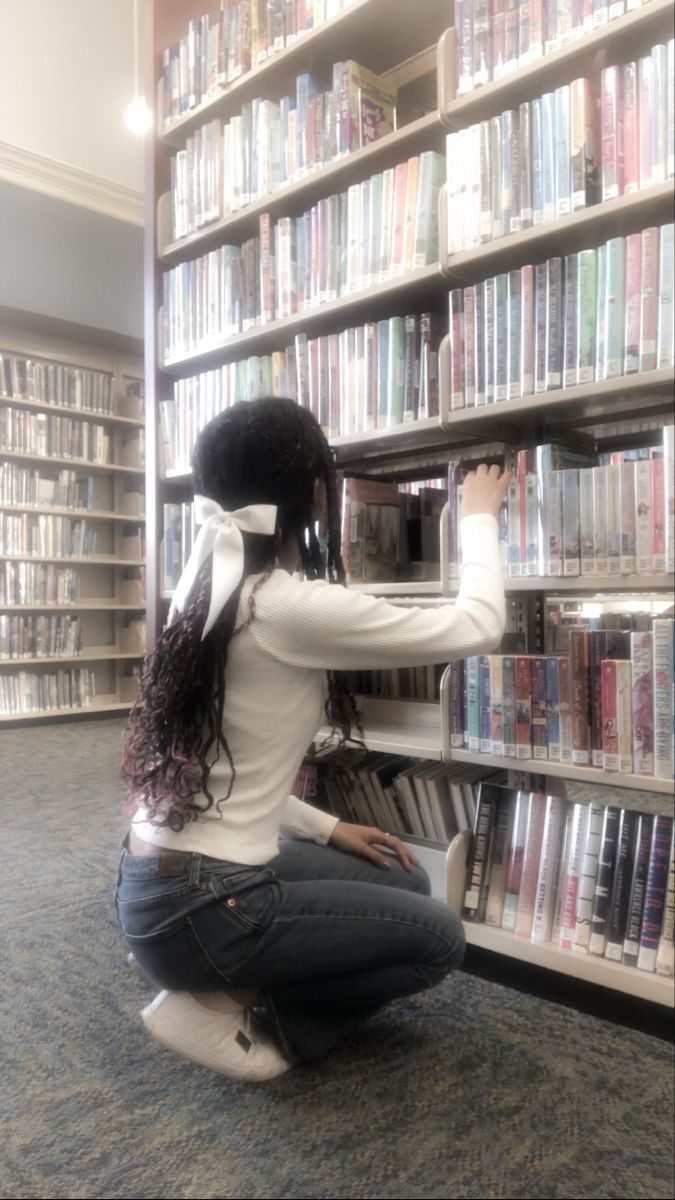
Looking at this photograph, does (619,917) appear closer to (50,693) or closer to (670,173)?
(670,173)

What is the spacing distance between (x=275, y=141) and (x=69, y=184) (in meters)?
2.19

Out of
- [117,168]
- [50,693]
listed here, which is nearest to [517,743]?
[117,168]

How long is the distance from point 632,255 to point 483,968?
1.28 m

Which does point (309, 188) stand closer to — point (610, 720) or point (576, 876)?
point (610, 720)

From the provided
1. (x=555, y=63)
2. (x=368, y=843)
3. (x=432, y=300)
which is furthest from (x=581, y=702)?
(x=555, y=63)

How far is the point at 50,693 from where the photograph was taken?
490 cm

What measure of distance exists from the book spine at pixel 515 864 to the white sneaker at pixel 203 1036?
1.69ft

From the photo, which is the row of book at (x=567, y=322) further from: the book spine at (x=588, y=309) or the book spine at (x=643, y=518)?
the book spine at (x=643, y=518)

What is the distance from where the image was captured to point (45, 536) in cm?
488

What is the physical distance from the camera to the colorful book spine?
1.29 m

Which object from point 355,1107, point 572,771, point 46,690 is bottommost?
point 355,1107

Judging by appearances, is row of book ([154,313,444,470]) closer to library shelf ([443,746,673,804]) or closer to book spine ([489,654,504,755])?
book spine ([489,654,504,755])

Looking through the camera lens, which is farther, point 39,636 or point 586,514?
point 39,636

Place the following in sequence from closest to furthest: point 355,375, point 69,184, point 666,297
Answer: point 666,297 → point 355,375 → point 69,184
